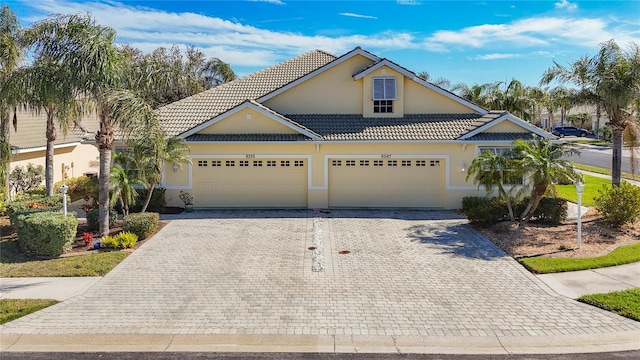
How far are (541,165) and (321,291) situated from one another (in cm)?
820

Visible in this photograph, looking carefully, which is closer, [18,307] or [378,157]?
[18,307]

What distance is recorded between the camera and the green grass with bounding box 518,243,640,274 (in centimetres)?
1148

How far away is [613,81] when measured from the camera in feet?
52.4

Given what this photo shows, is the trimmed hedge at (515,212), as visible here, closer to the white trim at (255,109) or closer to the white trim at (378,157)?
the white trim at (378,157)

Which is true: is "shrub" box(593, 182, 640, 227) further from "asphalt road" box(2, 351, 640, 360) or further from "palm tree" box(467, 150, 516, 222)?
"asphalt road" box(2, 351, 640, 360)

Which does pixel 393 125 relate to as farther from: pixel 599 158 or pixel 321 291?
pixel 599 158

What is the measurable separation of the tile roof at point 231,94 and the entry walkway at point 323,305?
7.72 m

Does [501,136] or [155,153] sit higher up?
[501,136]

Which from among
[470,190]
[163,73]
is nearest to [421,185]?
[470,190]

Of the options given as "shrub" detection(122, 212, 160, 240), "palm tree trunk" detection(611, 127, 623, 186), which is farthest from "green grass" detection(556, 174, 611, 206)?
"shrub" detection(122, 212, 160, 240)

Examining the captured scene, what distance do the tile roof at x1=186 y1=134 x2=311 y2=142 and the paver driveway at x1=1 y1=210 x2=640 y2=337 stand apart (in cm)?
455

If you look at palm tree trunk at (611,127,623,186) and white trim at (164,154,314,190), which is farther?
white trim at (164,154,314,190)

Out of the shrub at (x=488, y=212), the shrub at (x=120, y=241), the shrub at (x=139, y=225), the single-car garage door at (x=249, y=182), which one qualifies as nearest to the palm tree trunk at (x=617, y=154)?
the shrub at (x=488, y=212)

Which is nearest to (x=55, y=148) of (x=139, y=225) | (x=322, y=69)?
(x=139, y=225)
